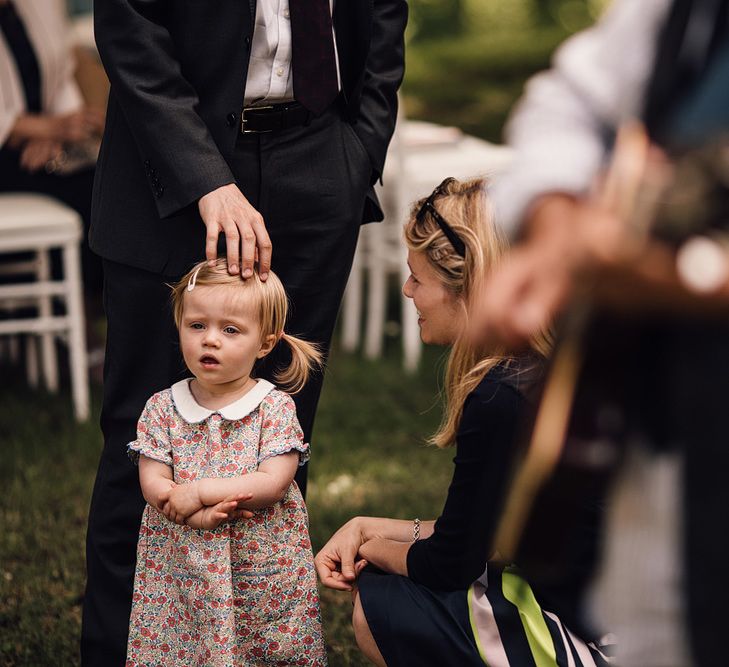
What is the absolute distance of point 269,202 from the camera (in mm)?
A: 2582

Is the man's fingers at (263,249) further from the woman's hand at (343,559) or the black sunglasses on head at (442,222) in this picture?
the woman's hand at (343,559)

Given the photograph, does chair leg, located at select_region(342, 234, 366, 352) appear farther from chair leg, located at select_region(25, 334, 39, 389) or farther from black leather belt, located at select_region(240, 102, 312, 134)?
black leather belt, located at select_region(240, 102, 312, 134)

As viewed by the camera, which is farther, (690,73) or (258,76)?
(258,76)

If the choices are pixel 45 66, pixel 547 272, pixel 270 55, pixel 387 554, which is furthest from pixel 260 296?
pixel 45 66

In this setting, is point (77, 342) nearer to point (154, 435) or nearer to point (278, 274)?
point (278, 274)

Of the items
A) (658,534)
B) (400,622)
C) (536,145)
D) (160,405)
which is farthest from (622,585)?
(160,405)

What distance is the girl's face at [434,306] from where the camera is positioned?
251 cm

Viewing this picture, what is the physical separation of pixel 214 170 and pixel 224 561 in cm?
78

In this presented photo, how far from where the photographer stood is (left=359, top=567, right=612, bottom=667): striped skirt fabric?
2346 millimetres

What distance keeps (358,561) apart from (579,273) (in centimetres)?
157

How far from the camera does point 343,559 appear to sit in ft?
8.68

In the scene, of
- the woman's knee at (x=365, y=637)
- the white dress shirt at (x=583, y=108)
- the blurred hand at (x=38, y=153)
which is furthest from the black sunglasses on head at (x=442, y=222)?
the blurred hand at (x=38, y=153)

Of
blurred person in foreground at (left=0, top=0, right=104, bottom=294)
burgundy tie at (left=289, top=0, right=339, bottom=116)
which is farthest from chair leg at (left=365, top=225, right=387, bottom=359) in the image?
burgundy tie at (left=289, top=0, right=339, bottom=116)

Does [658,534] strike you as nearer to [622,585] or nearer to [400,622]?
[622,585]
